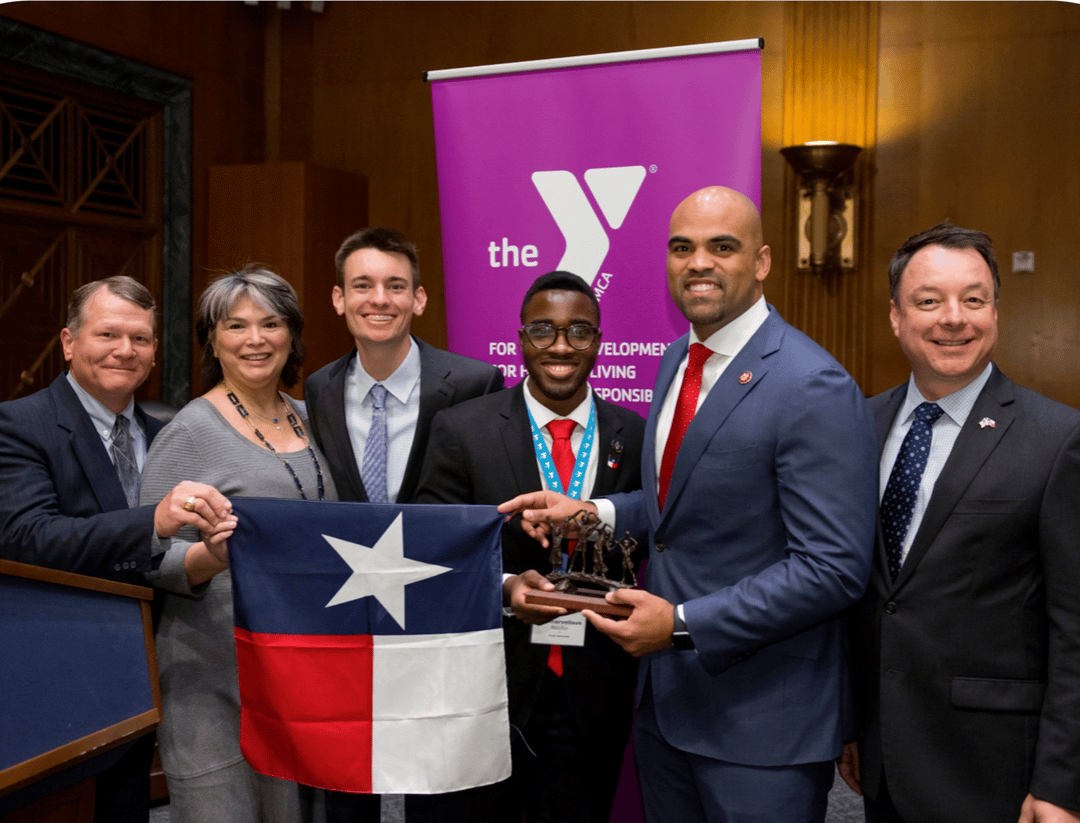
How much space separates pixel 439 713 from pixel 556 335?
0.92 meters

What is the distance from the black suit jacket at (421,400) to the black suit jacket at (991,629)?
4.27 ft

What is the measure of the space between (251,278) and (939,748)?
1964 millimetres

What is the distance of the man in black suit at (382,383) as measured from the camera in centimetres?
261

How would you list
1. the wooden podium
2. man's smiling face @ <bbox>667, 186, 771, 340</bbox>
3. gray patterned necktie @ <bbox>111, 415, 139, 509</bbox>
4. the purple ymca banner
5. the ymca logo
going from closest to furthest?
the wooden podium < man's smiling face @ <bbox>667, 186, 771, 340</bbox> < gray patterned necktie @ <bbox>111, 415, 139, 509</bbox> < the purple ymca banner < the ymca logo

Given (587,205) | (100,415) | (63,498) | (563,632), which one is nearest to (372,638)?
(563,632)

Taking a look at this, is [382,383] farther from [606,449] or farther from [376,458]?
[606,449]

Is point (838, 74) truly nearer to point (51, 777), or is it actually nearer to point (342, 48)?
point (342, 48)

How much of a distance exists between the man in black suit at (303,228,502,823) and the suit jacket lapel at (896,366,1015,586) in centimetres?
130

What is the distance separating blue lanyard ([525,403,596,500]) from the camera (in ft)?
7.58

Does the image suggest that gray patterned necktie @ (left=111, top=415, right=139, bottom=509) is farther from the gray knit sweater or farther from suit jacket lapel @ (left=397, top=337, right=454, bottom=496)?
suit jacket lapel @ (left=397, top=337, right=454, bottom=496)

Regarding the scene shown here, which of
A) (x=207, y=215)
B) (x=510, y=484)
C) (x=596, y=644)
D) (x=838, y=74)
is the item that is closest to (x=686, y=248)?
(x=510, y=484)

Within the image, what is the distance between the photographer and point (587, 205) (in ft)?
10.4

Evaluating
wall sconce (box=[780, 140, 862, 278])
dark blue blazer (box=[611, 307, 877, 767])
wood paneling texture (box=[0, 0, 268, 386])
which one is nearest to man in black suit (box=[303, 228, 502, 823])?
dark blue blazer (box=[611, 307, 877, 767])

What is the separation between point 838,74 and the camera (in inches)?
222
